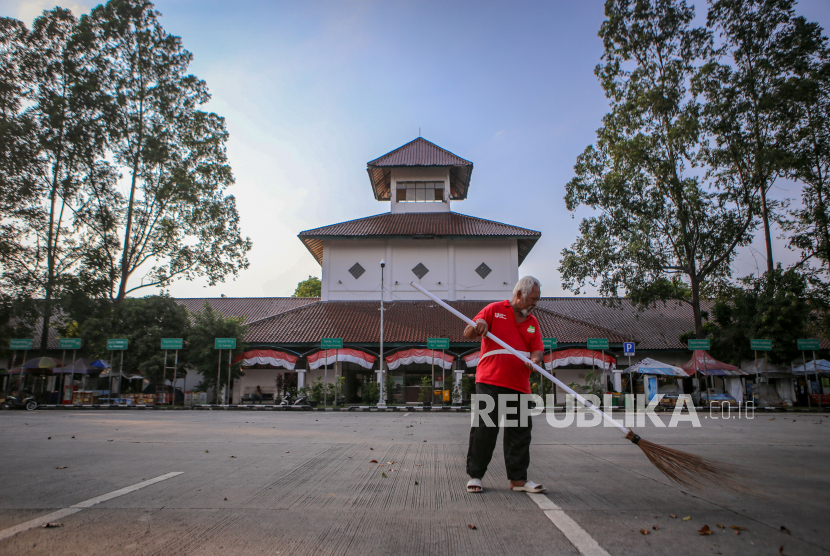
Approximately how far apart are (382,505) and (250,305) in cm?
4115

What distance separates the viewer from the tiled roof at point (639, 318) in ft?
113

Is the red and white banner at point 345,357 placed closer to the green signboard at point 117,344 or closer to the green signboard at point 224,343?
the green signboard at point 224,343

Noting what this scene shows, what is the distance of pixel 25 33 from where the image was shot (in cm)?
549

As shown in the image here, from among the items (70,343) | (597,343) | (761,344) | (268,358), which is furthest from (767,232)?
(70,343)

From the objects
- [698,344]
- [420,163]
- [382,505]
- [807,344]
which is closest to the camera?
[382,505]

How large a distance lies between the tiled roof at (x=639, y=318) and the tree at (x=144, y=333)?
24487 millimetres

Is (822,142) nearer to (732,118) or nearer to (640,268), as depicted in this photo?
(732,118)

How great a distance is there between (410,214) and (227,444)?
101ft

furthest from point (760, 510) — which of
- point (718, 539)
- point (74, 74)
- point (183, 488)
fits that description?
point (74, 74)

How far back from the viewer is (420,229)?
3547cm

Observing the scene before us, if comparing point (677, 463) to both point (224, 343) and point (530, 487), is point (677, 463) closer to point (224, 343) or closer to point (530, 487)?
point (530, 487)

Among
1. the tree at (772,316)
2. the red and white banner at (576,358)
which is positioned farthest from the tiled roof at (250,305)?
the tree at (772,316)

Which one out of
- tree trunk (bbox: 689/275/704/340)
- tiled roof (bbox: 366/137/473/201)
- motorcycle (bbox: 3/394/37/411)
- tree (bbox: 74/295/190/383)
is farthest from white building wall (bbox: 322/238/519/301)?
motorcycle (bbox: 3/394/37/411)

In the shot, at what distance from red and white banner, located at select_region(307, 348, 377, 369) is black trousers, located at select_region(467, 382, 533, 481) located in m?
23.7
